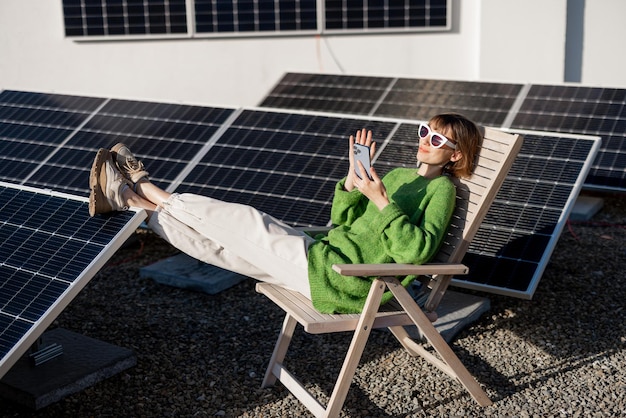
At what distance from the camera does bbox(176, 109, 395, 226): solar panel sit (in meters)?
5.82

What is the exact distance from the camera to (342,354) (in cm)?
499

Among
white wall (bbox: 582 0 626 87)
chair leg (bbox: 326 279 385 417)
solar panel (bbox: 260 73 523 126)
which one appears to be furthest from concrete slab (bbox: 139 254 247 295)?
white wall (bbox: 582 0 626 87)

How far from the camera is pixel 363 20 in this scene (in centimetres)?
1055

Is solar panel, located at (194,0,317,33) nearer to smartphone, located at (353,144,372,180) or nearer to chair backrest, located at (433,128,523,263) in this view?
chair backrest, located at (433,128,523,263)

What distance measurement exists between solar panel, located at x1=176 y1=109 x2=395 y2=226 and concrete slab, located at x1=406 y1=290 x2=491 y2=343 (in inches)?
37.3

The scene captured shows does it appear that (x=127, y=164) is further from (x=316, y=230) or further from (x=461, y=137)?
(x=461, y=137)

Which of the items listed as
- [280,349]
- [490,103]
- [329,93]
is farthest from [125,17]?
[280,349]

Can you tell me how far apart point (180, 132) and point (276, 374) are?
2.94 m

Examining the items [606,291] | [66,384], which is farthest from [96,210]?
[606,291]

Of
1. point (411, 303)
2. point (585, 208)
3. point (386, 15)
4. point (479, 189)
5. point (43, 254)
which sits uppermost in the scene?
point (479, 189)

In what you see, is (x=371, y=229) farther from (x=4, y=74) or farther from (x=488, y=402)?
(x=4, y=74)

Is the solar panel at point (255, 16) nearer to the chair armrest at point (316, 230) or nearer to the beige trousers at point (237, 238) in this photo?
the chair armrest at point (316, 230)

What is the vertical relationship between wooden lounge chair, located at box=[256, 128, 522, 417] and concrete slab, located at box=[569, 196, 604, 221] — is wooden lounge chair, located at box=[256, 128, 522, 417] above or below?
above

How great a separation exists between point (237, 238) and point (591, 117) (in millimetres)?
4793
